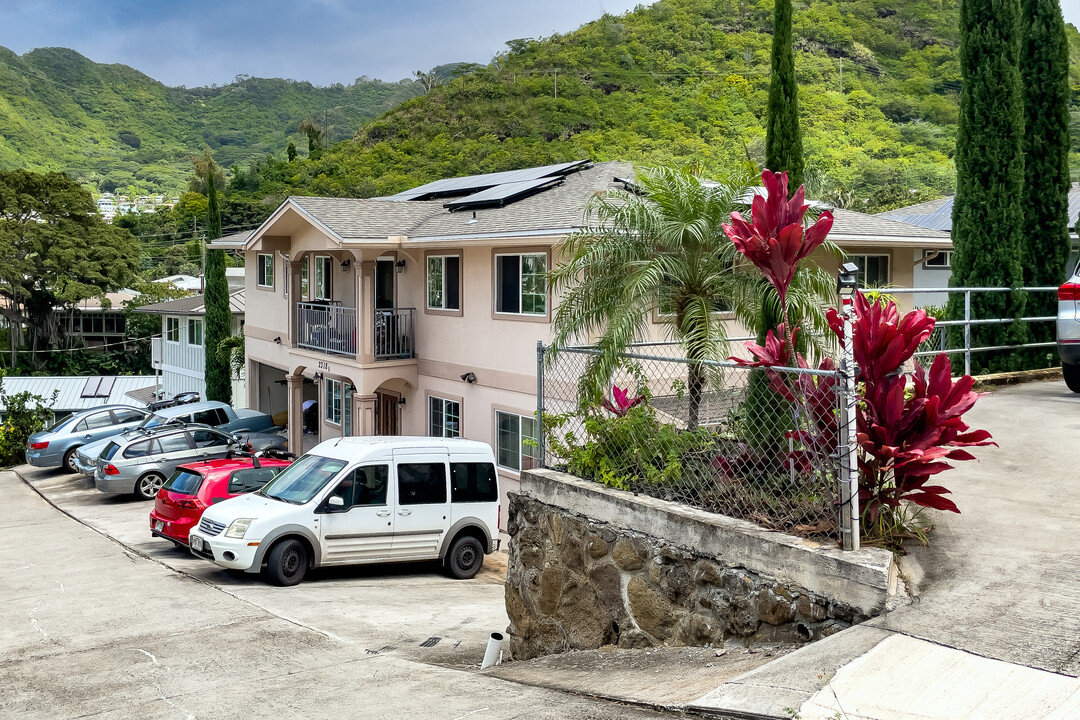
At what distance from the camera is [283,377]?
30.6 metres

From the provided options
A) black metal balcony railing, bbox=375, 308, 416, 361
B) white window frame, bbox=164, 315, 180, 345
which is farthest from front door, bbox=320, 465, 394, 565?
white window frame, bbox=164, 315, 180, 345

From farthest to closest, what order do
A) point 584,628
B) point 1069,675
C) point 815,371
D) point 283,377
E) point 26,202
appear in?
point 26,202 < point 283,377 < point 584,628 < point 815,371 < point 1069,675

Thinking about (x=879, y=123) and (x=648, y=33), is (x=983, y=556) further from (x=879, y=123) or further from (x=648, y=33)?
(x=648, y=33)

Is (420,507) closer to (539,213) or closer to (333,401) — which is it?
(539,213)

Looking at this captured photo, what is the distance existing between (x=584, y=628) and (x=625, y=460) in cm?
131

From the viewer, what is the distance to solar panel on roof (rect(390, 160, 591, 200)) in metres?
22.4

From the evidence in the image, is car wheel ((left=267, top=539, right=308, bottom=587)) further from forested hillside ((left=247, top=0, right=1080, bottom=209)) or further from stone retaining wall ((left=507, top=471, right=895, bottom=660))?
forested hillside ((left=247, top=0, right=1080, bottom=209))

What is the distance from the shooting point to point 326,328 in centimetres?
2173

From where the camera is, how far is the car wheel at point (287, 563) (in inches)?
507

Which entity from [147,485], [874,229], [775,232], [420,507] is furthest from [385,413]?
[775,232]

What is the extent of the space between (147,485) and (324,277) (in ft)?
22.0

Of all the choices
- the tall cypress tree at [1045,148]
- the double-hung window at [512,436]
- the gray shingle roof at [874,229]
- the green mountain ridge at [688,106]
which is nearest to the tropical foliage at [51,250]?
the green mountain ridge at [688,106]

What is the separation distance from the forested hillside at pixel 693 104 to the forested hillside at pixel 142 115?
53652 mm

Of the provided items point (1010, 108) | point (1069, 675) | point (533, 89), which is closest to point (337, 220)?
point (1010, 108)
